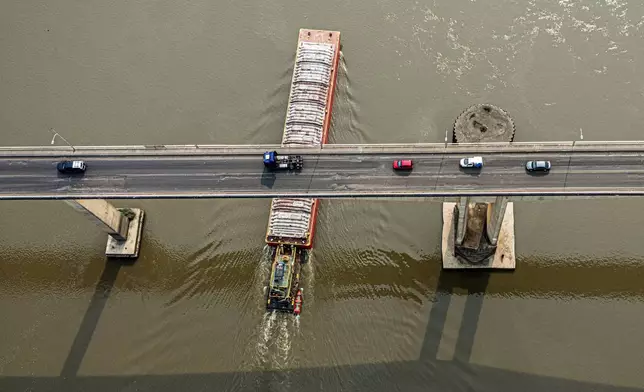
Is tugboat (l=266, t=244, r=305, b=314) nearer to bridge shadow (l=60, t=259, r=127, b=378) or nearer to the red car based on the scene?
the red car

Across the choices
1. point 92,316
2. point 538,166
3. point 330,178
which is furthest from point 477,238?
point 92,316

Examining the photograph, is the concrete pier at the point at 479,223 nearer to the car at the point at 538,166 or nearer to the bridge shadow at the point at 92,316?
the car at the point at 538,166

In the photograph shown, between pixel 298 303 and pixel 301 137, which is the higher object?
pixel 301 137

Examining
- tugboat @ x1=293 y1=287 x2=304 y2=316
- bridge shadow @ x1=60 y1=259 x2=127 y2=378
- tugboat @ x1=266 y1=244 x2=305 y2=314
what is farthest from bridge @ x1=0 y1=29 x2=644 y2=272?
tugboat @ x1=293 y1=287 x2=304 y2=316

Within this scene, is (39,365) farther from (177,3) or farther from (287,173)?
(177,3)

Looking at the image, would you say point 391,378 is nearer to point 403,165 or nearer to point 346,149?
point 403,165

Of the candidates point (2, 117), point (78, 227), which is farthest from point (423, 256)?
point (2, 117)

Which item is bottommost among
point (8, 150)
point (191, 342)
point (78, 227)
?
point (191, 342)
